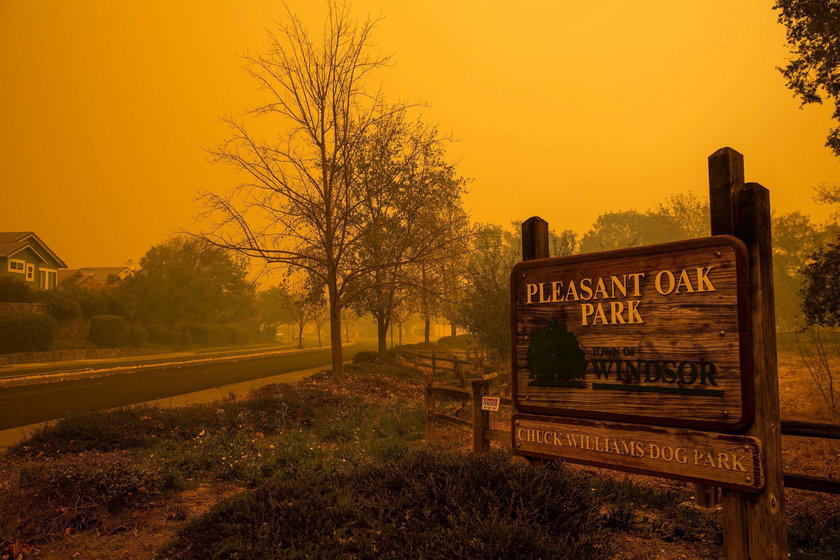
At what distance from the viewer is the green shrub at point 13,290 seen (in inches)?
Result: 1291

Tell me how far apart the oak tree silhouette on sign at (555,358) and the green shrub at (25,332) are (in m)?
35.7

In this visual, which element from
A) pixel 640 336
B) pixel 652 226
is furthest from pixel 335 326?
pixel 652 226

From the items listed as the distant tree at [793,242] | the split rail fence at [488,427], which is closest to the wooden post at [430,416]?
the split rail fence at [488,427]

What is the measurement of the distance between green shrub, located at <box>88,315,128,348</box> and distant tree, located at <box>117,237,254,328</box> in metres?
2.79

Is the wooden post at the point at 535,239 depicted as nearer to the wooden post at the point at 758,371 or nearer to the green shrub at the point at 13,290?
the wooden post at the point at 758,371

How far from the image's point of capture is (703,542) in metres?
4.72

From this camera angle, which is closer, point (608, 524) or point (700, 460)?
point (700, 460)

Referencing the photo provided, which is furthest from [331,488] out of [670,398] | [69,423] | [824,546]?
[69,423]

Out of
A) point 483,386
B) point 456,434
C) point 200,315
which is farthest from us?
point 200,315

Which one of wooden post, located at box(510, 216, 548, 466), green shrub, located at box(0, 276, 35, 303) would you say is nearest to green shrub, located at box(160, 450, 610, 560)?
wooden post, located at box(510, 216, 548, 466)

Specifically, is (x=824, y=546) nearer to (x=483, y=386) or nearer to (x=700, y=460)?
(x=700, y=460)

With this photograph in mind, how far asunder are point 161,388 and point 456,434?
12168mm

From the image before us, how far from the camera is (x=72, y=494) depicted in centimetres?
574

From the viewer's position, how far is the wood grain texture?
306cm
